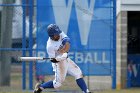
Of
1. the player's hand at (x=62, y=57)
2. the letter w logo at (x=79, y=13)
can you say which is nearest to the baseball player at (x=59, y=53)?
the player's hand at (x=62, y=57)

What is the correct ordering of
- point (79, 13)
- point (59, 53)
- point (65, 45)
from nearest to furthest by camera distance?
point (65, 45), point (59, 53), point (79, 13)

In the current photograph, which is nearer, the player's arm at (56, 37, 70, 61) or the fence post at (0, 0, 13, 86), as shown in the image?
the player's arm at (56, 37, 70, 61)

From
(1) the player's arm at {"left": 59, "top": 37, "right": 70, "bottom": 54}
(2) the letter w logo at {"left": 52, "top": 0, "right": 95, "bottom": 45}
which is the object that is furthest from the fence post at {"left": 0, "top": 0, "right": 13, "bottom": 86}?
(1) the player's arm at {"left": 59, "top": 37, "right": 70, "bottom": 54}

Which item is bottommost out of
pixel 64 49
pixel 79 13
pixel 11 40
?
pixel 64 49

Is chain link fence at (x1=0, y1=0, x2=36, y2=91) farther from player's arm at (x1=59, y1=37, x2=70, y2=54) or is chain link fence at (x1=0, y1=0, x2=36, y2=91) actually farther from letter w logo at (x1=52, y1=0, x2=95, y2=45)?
player's arm at (x1=59, y1=37, x2=70, y2=54)

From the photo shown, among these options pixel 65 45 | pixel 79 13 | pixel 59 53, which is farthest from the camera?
pixel 79 13

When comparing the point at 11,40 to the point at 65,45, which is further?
the point at 11,40

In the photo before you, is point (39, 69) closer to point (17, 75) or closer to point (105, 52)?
point (17, 75)

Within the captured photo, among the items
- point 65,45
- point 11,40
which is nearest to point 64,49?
point 65,45

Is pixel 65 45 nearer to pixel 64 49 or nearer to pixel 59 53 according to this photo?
pixel 64 49

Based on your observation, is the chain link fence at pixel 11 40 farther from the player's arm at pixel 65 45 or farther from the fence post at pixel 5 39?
the player's arm at pixel 65 45

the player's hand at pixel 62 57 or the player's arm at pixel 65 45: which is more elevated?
the player's arm at pixel 65 45

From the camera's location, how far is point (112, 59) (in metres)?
15.4

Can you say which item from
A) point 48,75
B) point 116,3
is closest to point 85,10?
point 116,3
